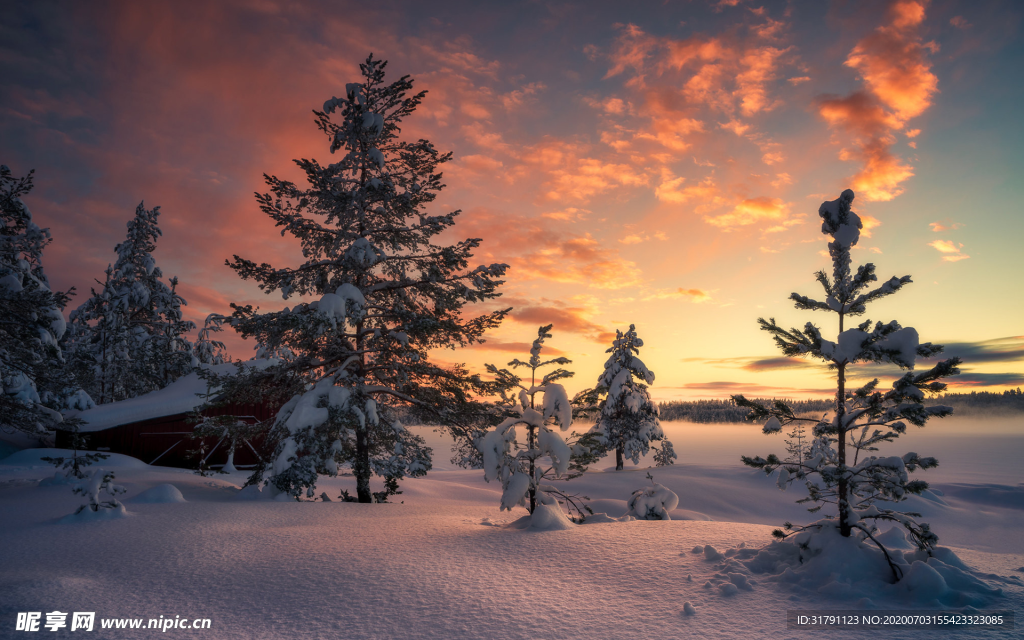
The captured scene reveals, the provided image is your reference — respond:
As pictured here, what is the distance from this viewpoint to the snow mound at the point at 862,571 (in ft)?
15.3

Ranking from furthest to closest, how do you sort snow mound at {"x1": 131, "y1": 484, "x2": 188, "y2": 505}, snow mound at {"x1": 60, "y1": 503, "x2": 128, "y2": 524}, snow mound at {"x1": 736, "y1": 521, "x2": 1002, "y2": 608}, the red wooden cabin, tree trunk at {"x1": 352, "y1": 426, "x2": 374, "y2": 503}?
the red wooden cabin → tree trunk at {"x1": 352, "y1": 426, "x2": 374, "y2": 503} → snow mound at {"x1": 131, "y1": 484, "x2": 188, "y2": 505} → snow mound at {"x1": 60, "y1": 503, "x2": 128, "y2": 524} → snow mound at {"x1": 736, "y1": 521, "x2": 1002, "y2": 608}

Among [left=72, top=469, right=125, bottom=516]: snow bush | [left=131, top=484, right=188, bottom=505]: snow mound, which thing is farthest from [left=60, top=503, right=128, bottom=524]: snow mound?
[left=131, top=484, right=188, bottom=505]: snow mound

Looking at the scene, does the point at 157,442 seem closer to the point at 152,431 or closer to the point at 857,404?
the point at 152,431

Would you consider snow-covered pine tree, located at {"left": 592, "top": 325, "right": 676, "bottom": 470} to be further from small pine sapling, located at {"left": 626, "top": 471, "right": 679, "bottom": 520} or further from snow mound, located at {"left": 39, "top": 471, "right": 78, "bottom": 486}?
snow mound, located at {"left": 39, "top": 471, "right": 78, "bottom": 486}

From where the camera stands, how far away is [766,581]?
536 centimetres

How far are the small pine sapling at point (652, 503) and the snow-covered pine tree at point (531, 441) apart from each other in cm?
386

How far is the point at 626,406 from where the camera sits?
97.6 feet

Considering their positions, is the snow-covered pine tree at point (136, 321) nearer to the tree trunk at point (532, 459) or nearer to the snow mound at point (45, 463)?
the snow mound at point (45, 463)

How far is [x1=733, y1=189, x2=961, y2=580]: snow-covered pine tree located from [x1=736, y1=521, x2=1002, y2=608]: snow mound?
19 centimetres

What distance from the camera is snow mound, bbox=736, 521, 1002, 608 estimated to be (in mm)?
4676

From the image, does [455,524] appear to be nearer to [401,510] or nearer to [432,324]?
[401,510]

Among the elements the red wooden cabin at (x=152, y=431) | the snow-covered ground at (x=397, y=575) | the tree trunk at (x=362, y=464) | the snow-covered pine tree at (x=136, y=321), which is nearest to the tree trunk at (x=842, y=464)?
the snow-covered ground at (x=397, y=575)

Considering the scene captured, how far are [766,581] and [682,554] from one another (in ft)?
3.78

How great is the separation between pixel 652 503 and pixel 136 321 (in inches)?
1187
